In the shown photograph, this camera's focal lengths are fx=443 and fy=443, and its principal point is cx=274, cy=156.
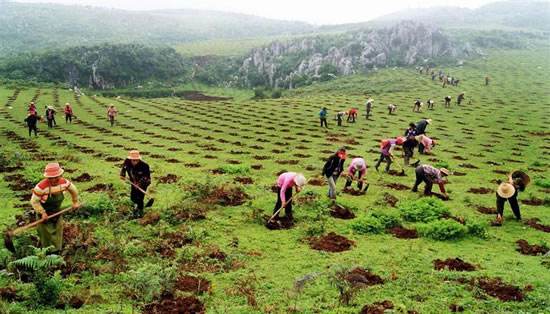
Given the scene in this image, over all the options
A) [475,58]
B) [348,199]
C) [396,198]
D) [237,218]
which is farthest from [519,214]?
[475,58]

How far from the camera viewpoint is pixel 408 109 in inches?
2499

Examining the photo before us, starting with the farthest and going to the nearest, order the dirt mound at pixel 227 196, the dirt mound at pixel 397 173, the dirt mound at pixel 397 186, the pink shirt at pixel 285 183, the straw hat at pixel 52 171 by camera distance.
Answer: the dirt mound at pixel 397 173 < the dirt mound at pixel 397 186 < the dirt mound at pixel 227 196 < the pink shirt at pixel 285 183 < the straw hat at pixel 52 171

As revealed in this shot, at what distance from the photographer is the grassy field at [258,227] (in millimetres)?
11250

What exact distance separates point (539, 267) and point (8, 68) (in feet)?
482

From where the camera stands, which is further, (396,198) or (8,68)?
(8,68)

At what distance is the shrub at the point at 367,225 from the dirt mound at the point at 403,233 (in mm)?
449

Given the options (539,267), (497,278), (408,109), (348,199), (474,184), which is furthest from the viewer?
(408,109)

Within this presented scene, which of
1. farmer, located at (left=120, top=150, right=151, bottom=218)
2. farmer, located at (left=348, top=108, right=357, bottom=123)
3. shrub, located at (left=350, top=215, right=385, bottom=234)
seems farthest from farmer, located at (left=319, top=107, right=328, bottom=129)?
farmer, located at (left=120, top=150, right=151, bottom=218)

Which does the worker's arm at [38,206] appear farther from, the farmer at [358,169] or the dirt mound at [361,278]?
the farmer at [358,169]

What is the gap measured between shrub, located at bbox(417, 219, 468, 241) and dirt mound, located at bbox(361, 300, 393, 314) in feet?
19.7

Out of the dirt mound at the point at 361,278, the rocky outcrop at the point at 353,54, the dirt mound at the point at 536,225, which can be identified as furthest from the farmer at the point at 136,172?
the rocky outcrop at the point at 353,54

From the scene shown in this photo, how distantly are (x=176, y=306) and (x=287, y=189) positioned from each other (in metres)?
7.22

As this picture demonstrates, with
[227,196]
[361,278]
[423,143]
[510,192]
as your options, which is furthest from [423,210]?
[423,143]

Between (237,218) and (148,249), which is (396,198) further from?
(148,249)
